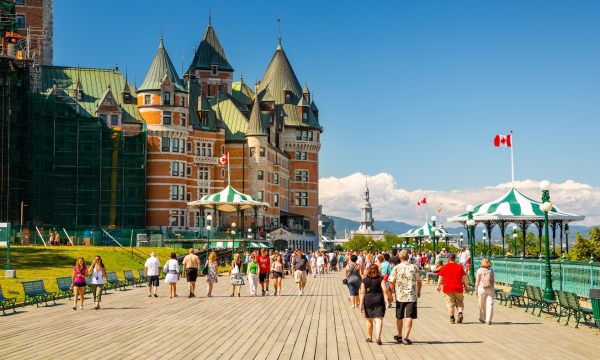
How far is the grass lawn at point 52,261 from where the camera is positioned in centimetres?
3391

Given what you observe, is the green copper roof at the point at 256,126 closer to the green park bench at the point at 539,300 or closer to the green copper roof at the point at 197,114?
the green copper roof at the point at 197,114

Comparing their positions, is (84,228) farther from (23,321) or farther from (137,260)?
(23,321)

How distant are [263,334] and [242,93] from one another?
83342 mm

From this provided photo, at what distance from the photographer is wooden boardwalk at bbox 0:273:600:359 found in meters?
12.9

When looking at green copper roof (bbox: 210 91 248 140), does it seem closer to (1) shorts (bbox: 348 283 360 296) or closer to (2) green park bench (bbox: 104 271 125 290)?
(2) green park bench (bbox: 104 271 125 290)

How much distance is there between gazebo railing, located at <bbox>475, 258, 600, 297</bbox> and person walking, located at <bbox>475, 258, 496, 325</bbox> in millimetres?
4195

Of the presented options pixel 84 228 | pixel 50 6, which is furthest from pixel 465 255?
pixel 50 6

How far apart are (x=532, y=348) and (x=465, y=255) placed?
2271cm

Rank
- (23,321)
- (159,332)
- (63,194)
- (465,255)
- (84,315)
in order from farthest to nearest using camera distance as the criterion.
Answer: (63,194) → (465,255) → (84,315) → (23,321) → (159,332)

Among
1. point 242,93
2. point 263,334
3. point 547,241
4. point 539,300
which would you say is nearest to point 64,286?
point 263,334

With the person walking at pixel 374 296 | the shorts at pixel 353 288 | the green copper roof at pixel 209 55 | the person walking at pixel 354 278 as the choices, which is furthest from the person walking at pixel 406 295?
the green copper roof at pixel 209 55

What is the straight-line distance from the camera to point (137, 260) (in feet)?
159

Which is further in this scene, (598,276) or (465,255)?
(465,255)

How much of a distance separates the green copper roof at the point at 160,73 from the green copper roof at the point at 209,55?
52.2ft
